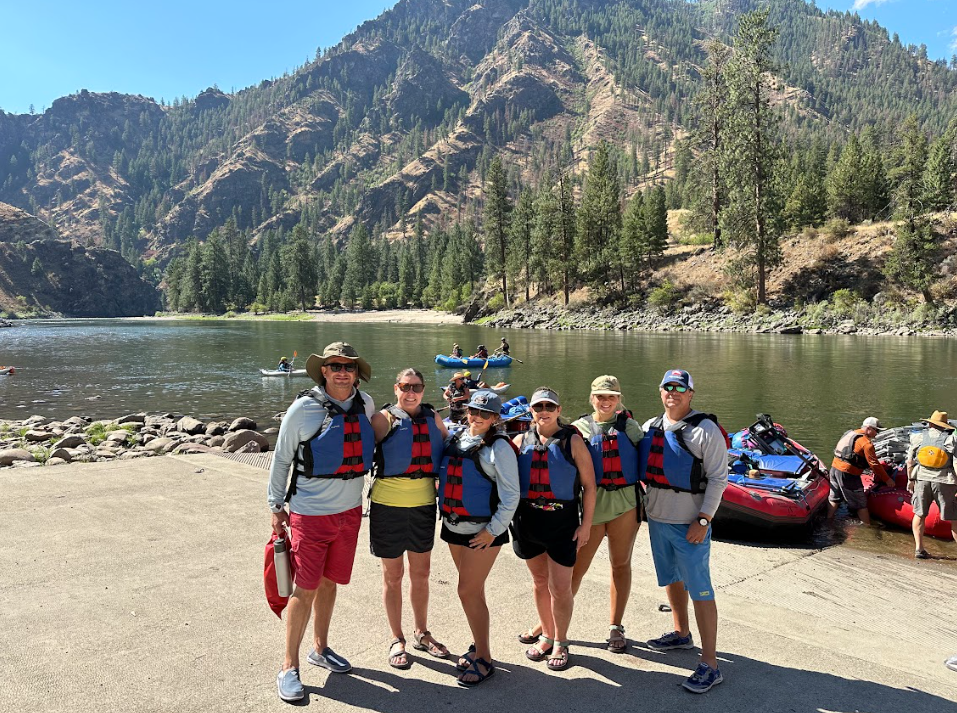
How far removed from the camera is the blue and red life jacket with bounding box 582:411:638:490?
4594 millimetres

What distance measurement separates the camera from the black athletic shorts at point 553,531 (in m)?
4.25

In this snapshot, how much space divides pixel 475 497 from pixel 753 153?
6012 cm

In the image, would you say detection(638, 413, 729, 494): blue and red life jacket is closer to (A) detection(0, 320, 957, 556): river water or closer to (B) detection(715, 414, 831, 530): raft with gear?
(B) detection(715, 414, 831, 530): raft with gear

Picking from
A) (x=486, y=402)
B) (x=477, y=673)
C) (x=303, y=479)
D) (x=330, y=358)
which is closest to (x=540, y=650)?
(x=477, y=673)

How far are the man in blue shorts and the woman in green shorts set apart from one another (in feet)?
0.41

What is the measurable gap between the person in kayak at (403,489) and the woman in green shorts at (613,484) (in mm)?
1072

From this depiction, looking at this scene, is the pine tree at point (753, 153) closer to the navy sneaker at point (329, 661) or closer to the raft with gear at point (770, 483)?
the raft with gear at point (770, 483)

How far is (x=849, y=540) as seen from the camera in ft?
30.0

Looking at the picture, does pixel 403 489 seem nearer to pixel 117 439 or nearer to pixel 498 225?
pixel 117 439

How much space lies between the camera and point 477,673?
13.5 feet

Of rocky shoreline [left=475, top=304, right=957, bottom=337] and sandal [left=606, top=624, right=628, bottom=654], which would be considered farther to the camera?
rocky shoreline [left=475, top=304, right=957, bottom=337]

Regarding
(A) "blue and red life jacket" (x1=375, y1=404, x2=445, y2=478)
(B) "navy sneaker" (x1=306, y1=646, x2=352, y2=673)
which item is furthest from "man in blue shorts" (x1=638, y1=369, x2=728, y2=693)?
(B) "navy sneaker" (x1=306, y1=646, x2=352, y2=673)

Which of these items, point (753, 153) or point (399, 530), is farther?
point (753, 153)

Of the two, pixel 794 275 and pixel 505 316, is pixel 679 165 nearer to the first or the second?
pixel 505 316
